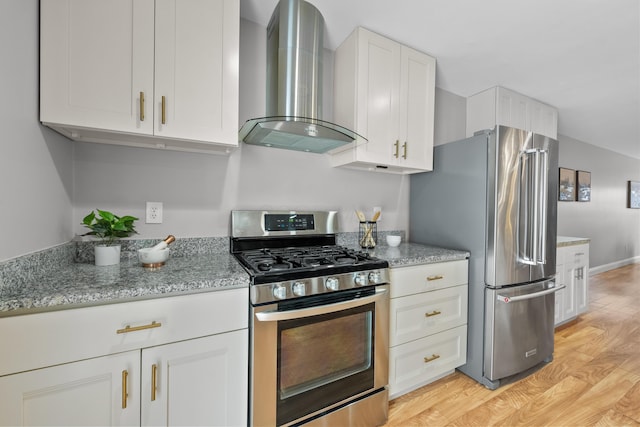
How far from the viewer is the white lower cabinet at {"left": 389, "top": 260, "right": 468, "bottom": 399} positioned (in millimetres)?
1654

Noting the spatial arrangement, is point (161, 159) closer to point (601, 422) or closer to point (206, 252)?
point (206, 252)

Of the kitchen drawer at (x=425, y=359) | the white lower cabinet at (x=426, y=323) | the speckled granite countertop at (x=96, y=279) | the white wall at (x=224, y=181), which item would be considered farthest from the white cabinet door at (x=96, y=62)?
the kitchen drawer at (x=425, y=359)

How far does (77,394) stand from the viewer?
0.94 meters

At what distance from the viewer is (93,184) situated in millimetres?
1475

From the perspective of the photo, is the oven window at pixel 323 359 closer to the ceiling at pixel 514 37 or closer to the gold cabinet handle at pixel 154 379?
the gold cabinet handle at pixel 154 379

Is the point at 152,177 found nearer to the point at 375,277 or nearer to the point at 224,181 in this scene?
the point at 224,181

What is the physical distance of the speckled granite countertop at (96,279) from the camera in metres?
0.90

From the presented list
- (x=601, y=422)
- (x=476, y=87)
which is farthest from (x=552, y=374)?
(x=476, y=87)

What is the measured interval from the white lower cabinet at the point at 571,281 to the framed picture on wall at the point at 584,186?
7.81ft

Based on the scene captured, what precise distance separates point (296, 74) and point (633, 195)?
8346 mm

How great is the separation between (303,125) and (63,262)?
4.45 feet

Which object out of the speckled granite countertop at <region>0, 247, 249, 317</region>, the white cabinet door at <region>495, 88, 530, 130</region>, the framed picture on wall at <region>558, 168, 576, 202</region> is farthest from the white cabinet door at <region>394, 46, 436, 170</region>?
the framed picture on wall at <region>558, 168, 576, 202</region>

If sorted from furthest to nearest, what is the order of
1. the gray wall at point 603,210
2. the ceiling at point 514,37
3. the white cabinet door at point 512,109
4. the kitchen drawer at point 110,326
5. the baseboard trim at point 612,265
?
the baseboard trim at point 612,265
the gray wall at point 603,210
the white cabinet door at point 512,109
the ceiling at point 514,37
the kitchen drawer at point 110,326

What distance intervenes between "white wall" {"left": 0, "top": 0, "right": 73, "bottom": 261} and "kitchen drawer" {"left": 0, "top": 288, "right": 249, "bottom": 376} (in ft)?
0.93
